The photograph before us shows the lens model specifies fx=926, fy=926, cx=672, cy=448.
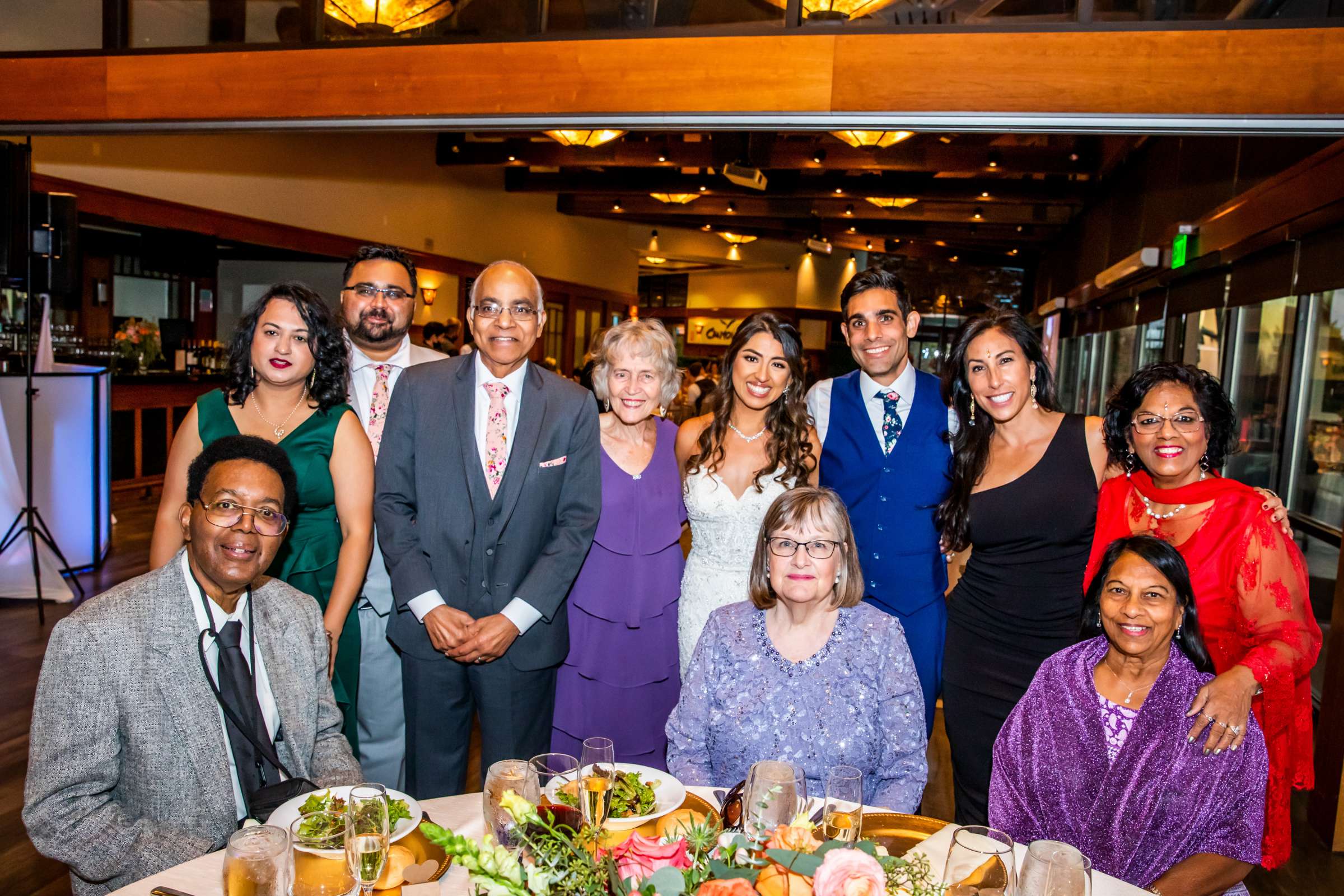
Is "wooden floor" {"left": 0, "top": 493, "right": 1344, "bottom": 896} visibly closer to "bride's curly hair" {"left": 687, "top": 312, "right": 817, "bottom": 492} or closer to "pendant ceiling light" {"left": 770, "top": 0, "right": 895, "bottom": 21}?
"bride's curly hair" {"left": 687, "top": 312, "right": 817, "bottom": 492}

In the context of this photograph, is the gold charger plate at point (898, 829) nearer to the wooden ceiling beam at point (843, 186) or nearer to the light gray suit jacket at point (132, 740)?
the light gray suit jacket at point (132, 740)

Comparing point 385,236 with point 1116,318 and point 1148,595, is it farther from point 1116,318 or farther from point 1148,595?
point 1148,595

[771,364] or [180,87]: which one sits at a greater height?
[180,87]

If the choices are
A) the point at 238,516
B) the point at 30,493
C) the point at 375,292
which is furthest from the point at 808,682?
the point at 30,493

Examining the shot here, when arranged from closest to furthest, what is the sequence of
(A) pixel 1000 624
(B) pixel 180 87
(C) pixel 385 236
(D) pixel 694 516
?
(A) pixel 1000 624 → (D) pixel 694 516 → (B) pixel 180 87 → (C) pixel 385 236

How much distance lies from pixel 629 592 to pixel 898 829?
149cm

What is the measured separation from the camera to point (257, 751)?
6.02 ft

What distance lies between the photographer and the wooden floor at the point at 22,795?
2920 mm

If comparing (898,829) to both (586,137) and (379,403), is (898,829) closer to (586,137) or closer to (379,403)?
(379,403)

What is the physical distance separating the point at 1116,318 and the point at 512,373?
30.2 feet

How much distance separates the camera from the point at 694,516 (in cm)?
306

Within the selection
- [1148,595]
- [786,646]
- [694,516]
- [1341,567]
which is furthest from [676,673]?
[1341,567]

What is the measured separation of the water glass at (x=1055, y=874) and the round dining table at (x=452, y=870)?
0.07 m

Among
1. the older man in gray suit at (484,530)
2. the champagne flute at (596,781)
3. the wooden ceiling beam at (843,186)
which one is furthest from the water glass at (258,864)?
the wooden ceiling beam at (843,186)
